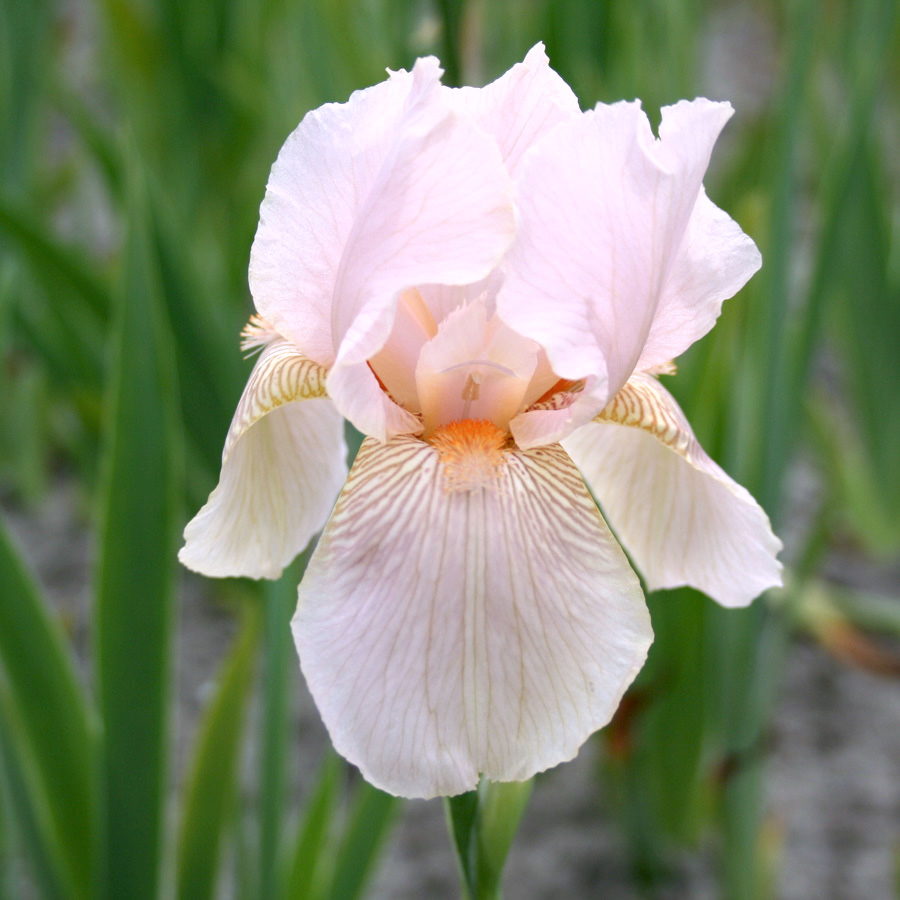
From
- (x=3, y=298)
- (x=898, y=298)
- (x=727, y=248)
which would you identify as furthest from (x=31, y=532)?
(x=727, y=248)

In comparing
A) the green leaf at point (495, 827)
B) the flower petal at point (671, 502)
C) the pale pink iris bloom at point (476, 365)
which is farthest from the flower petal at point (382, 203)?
the green leaf at point (495, 827)

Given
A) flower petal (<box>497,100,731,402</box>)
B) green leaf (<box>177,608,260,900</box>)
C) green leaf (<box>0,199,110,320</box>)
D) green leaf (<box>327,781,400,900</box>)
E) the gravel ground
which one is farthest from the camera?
the gravel ground

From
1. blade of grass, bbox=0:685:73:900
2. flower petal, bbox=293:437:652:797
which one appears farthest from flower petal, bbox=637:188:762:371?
blade of grass, bbox=0:685:73:900

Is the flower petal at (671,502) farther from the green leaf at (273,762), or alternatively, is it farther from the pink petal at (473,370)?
the green leaf at (273,762)

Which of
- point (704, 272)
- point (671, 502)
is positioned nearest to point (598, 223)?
point (704, 272)

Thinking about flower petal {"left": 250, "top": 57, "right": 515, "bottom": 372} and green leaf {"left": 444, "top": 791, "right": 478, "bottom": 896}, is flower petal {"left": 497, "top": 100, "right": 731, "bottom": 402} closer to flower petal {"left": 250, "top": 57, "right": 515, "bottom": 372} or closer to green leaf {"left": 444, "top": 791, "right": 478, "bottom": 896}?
flower petal {"left": 250, "top": 57, "right": 515, "bottom": 372}

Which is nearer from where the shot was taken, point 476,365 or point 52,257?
point 476,365

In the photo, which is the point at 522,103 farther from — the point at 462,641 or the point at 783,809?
the point at 783,809
